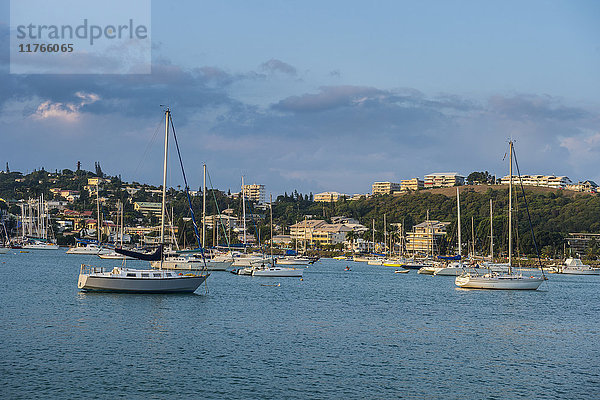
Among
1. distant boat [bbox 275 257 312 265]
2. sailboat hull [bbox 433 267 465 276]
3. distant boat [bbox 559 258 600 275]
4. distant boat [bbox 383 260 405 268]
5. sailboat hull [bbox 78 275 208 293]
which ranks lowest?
distant boat [bbox 559 258 600 275]

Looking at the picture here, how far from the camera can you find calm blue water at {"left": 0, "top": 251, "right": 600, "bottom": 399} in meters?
24.7

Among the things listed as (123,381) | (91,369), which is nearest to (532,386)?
(123,381)

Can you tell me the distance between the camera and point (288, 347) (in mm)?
32094

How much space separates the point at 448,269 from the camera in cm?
9450

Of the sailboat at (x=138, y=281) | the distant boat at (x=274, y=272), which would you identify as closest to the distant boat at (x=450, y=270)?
the distant boat at (x=274, y=272)

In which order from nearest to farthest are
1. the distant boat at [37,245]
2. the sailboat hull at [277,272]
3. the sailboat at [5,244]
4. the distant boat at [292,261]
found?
the sailboat hull at [277,272] < the distant boat at [292,261] < the sailboat at [5,244] < the distant boat at [37,245]

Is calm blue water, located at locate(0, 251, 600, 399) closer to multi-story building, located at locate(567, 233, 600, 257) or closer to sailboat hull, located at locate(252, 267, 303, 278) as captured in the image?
sailboat hull, located at locate(252, 267, 303, 278)

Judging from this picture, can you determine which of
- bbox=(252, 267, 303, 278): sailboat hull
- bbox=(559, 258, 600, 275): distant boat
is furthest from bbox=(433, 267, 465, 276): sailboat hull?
bbox=(559, 258, 600, 275): distant boat

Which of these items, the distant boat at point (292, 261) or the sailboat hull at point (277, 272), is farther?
the distant boat at point (292, 261)

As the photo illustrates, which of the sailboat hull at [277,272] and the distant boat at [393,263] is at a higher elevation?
the sailboat hull at [277,272]

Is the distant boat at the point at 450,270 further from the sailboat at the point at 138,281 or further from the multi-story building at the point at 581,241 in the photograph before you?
the multi-story building at the point at 581,241

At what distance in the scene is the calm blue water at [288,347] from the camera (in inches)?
971

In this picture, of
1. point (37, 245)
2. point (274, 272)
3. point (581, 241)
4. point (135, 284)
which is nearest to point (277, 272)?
point (274, 272)

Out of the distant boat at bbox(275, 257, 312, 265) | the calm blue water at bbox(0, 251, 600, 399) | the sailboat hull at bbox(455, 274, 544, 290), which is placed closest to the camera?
the calm blue water at bbox(0, 251, 600, 399)
